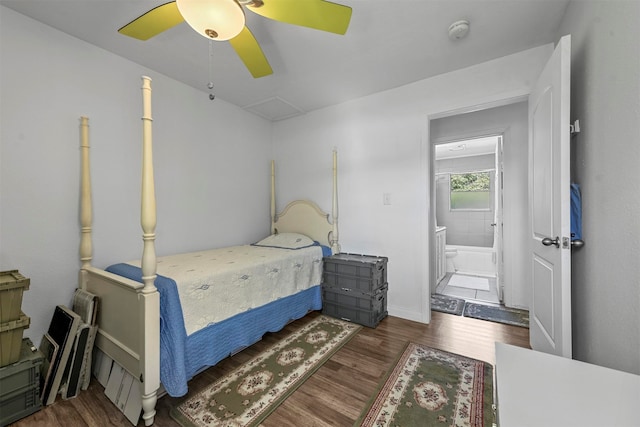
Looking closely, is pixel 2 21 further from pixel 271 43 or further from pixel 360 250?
pixel 360 250

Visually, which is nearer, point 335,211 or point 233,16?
point 233,16

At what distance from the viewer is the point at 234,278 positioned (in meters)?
1.89

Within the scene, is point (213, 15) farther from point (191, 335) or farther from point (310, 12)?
point (191, 335)

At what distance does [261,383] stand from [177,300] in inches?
30.7

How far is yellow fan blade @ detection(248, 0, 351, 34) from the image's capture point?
120 cm

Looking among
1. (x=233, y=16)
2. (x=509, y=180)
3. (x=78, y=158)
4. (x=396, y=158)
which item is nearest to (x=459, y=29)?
(x=396, y=158)

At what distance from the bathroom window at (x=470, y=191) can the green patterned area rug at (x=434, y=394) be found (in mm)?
4779

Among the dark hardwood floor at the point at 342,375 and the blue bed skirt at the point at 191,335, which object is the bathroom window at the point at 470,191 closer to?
the dark hardwood floor at the point at 342,375

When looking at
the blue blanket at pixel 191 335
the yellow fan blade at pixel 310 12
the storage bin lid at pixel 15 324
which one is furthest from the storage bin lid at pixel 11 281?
the yellow fan blade at pixel 310 12

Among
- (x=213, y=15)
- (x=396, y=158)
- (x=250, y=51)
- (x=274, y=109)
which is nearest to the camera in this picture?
(x=213, y=15)

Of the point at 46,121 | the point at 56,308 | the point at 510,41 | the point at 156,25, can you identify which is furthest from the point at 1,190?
the point at 510,41

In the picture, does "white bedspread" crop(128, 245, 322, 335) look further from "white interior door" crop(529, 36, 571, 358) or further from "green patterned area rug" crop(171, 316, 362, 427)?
"white interior door" crop(529, 36, 571, 358)

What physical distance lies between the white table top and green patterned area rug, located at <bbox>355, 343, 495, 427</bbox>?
866 mm

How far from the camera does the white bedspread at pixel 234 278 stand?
1.62 m
